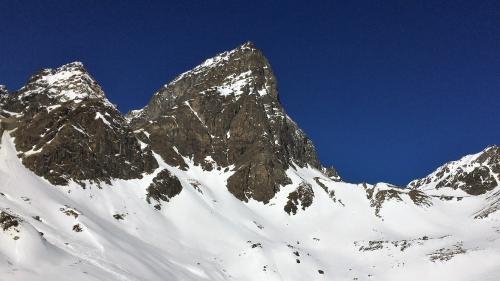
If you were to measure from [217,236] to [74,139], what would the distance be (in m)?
27.7

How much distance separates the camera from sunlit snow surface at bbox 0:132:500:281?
44938mm

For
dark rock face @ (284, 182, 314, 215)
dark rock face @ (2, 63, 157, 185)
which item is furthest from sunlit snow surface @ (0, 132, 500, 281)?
dark rock face @ (2, 63, 157, 185)

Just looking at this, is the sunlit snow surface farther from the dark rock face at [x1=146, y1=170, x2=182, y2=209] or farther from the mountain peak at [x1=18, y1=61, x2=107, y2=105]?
the mountain peak at [x1=18, y1=61, x2=107, y2=105]

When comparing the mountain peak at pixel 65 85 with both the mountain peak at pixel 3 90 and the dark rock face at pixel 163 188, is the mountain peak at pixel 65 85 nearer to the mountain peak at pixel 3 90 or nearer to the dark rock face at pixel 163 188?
the mountain peak at pixel 3 90

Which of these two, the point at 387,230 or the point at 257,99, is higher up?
the point at 257,99

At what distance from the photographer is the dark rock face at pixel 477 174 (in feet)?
458

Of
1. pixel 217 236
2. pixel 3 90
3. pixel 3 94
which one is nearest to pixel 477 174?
pixel 217 236

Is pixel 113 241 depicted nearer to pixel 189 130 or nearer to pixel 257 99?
pixel 189 130

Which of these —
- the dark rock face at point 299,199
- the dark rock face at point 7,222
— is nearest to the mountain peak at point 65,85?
the dark rock face at point 299,199

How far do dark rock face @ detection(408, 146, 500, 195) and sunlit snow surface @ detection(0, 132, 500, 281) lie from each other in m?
29.0

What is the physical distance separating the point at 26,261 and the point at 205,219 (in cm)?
4738

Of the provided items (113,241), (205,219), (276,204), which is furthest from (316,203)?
(113,241)

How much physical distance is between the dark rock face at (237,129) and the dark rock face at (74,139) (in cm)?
2058

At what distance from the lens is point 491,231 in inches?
3214
